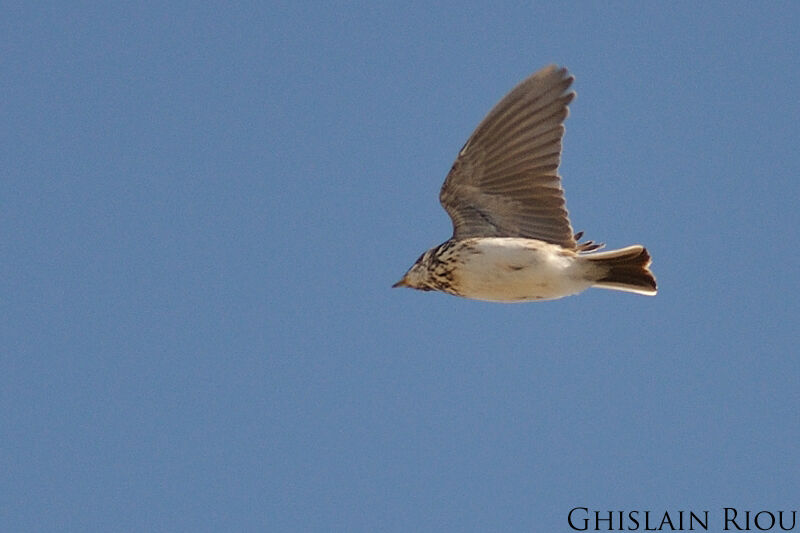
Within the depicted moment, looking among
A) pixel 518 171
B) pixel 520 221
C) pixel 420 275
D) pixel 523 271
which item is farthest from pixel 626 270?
pixel 420 275

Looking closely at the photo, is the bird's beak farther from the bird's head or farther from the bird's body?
the bird's body

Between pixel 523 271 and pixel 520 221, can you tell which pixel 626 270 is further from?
pixel 520 221

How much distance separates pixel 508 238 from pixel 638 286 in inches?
42.8

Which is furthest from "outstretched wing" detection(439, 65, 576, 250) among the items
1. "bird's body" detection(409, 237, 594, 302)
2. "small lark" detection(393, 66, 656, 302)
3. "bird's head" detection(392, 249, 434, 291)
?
"bird's head" detection(392, 249, 434, 291)

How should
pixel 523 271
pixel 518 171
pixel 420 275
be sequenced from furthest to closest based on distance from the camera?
pixel 420 275
pixel 518 171
pixel 523 271

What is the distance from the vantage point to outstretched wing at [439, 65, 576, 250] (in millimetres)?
10656

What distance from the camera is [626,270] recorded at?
10.5 m

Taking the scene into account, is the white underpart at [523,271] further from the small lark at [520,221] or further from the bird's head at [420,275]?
the bird's head at [420,275]

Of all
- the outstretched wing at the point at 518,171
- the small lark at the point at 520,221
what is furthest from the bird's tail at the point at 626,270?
the outstretched wing at the point at 518,171

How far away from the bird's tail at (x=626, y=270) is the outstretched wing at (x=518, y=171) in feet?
1.14

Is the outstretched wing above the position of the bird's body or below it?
above

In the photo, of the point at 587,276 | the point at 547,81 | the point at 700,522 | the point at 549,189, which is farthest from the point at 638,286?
the point at 700,522

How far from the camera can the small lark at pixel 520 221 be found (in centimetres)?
1051

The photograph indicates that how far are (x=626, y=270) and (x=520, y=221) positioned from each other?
98 cm
